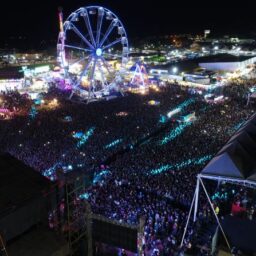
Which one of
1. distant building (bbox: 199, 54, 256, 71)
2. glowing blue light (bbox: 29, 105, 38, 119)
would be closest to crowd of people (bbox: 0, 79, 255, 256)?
glowing blue light (bbox: 29, 105, 38, 119)

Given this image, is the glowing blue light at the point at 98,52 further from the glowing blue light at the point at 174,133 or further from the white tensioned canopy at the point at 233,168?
the white tensioned canopy at the point at 233,168

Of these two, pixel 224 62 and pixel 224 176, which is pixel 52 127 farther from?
pixel 224 62

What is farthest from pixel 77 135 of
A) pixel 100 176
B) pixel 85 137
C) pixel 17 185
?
pixel 17 185

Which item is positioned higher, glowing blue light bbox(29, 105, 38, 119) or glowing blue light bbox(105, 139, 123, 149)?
glowing blue light bbox(29, 105, 38, 119)

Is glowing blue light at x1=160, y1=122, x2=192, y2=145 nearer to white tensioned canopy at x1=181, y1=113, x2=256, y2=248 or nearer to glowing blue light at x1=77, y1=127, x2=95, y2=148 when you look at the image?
glowing blue light at x1=77, y1=127, x2=95, y2=148

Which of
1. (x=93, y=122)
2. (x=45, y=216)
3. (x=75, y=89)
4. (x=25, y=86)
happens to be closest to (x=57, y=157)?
(x=93, y=122)

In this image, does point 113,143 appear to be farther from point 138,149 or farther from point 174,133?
point 174,133

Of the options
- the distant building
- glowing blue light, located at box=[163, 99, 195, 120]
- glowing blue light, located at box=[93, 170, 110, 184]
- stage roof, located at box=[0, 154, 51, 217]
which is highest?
the distant building
